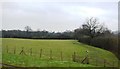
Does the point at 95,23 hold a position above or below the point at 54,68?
above

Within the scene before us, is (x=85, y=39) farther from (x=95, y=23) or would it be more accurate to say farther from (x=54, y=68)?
(x=54, y=68)

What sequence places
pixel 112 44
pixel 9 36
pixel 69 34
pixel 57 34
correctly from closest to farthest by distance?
pixel 112 44, pixel 9 36, pixel 57 34, pixel 69 34

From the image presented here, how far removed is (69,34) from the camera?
346ft

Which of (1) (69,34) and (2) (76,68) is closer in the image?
(2) (76,68)

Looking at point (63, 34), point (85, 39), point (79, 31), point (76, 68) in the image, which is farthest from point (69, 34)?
point (76, 68)

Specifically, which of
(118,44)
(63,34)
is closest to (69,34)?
(63,34)

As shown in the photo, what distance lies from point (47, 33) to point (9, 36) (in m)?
18.0

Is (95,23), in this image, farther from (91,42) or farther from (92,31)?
(91,42)

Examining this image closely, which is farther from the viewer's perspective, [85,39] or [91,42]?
[85,39]

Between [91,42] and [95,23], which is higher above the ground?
[95,23]

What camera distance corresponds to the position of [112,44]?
56125mm

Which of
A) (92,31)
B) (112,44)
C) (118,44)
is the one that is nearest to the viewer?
(118,44)

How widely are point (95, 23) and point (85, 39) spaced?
15.2m

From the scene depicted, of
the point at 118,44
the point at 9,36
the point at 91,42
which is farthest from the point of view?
the point at 9,36
